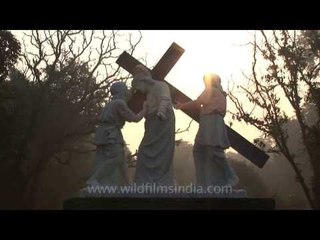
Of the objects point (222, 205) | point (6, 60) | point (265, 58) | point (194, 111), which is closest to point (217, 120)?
point (194, 111)

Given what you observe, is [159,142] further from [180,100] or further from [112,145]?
[180,100]

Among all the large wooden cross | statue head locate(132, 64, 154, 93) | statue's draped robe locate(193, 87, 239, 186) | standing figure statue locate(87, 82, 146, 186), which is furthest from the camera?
the large wooden cross

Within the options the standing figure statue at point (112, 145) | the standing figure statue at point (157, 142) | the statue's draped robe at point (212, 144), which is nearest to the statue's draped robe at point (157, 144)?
the standing figure statue at point (157, 142)

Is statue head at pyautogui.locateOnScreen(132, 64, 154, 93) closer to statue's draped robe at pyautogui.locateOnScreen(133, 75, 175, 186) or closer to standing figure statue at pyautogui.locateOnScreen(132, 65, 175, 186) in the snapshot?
standing figure statue at pyautogui.locateOnScreen(132, 65, 175, 186)

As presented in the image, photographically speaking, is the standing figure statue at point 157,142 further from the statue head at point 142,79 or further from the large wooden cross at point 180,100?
the large wooden cross at point 180,100

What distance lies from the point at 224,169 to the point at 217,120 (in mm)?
981

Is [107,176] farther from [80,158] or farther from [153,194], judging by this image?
[80,158]

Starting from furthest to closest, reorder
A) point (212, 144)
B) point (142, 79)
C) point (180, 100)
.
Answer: point (180, 100) < point (142, 79) < point (212, 144)

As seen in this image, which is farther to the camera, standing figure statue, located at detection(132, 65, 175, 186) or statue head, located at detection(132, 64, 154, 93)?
statue head, located at detection(132, 64, 154, 93)

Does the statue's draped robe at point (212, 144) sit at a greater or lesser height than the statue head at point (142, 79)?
lesser

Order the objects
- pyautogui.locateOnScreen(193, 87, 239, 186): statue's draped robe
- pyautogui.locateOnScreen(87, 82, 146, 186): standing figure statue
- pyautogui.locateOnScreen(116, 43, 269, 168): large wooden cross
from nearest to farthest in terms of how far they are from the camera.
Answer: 1. pyautogui.locateOnScreen(87, 82, 146, 186): standing figure statue
2. pyautogui.locateOnScreen(193, 87, 239, 186): statue's draped robe
3. pyautogui.locateOnScreen(116, 43, 269, 168): large wooden cross

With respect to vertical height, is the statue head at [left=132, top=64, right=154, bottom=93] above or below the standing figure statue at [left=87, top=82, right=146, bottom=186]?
above

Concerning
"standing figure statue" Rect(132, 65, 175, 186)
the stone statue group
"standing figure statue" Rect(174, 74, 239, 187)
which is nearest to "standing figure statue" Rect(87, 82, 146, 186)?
the stone statue group

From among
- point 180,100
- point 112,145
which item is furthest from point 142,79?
point 112,145
